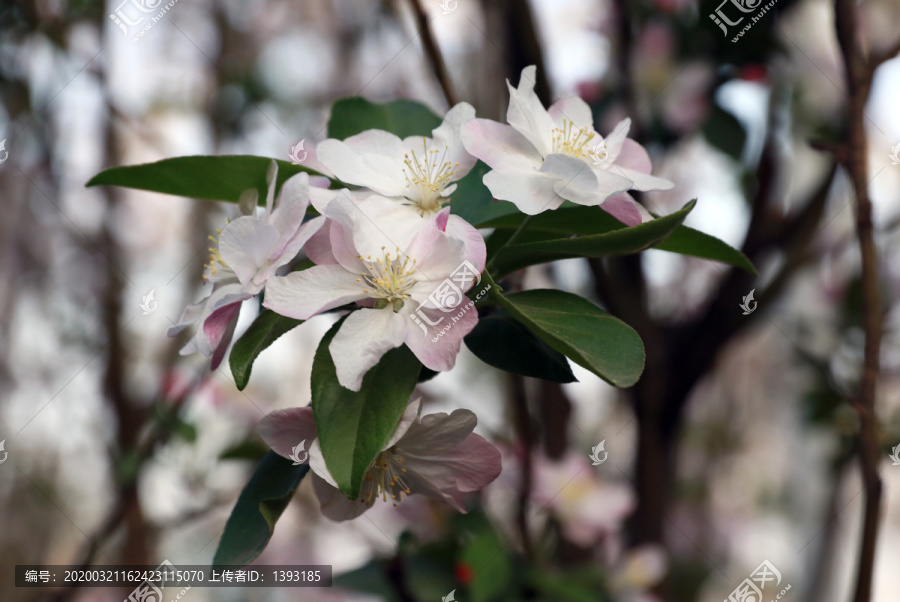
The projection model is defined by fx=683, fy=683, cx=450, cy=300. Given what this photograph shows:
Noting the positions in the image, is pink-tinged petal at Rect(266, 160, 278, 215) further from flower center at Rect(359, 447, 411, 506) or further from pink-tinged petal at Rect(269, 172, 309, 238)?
flower center at Rect(359, 447, 411, 506)

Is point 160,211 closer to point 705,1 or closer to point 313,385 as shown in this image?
point 705,1

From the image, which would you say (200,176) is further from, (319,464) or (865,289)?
(865,289)

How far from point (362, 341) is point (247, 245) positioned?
103 millimetres

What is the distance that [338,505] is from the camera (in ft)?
1.63

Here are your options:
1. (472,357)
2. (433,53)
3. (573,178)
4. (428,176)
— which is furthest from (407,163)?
(472,357)

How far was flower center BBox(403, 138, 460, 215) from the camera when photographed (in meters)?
0.48

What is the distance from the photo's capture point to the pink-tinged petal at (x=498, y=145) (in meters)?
0.46

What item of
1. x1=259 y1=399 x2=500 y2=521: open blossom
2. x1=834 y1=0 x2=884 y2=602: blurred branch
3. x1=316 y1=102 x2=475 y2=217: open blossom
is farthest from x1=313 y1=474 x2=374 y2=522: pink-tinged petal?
x1=834 y1=0 x2=884 y2=602: blurred branch

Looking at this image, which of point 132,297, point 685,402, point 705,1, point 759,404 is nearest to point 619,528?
point 685,402

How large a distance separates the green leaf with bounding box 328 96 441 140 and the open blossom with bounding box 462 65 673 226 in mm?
146

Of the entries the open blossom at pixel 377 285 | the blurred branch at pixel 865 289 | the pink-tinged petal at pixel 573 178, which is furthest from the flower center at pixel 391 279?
the blurred branch at pixel 865 289

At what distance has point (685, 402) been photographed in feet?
3.81

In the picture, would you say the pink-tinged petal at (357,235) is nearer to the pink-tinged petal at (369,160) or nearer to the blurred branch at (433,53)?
the pink-tinged petal at (369,160)

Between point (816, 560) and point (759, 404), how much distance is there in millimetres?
1625
